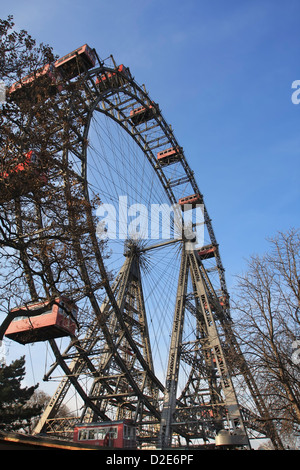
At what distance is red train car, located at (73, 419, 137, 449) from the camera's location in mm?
16094

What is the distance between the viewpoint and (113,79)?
2456 centimetres

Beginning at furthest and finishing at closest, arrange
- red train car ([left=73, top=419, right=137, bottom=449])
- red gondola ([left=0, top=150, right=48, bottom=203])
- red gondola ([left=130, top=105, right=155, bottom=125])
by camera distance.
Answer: red gondola ([left=130, top=105, right=155, bottom=125]), red train car ([left=73, top=419, right=137, bottom=449]), red gondola ([left=0, top=150, right=48, bottom=203])

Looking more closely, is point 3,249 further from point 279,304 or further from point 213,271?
point 213,271

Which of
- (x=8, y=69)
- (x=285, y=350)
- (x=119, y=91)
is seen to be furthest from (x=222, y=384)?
(x=119, y=91)

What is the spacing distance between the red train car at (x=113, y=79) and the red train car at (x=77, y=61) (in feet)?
6.34

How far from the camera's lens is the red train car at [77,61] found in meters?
20.5

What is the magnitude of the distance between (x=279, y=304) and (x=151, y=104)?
20.9m

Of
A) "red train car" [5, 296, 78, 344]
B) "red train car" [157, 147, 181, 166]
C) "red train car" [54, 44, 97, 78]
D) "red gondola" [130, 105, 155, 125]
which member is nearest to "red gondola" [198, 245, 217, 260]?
"red train car" [157, 147, 181, 166]

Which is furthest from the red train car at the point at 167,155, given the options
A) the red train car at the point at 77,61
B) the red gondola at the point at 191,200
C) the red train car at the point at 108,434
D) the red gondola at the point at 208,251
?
the red train car at the point at 108,434

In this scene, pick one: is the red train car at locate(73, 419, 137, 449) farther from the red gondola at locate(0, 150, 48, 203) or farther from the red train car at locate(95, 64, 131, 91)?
the red train car at locate(95, 64, 131, 91)

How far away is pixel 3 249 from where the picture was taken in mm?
10320

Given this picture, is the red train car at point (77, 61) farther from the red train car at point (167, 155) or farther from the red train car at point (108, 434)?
the red train car at point (108, 434)

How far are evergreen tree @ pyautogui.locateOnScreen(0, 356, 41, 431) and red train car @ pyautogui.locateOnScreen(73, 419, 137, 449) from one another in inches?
280

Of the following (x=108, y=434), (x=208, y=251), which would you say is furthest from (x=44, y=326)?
(x=208, y=251)
